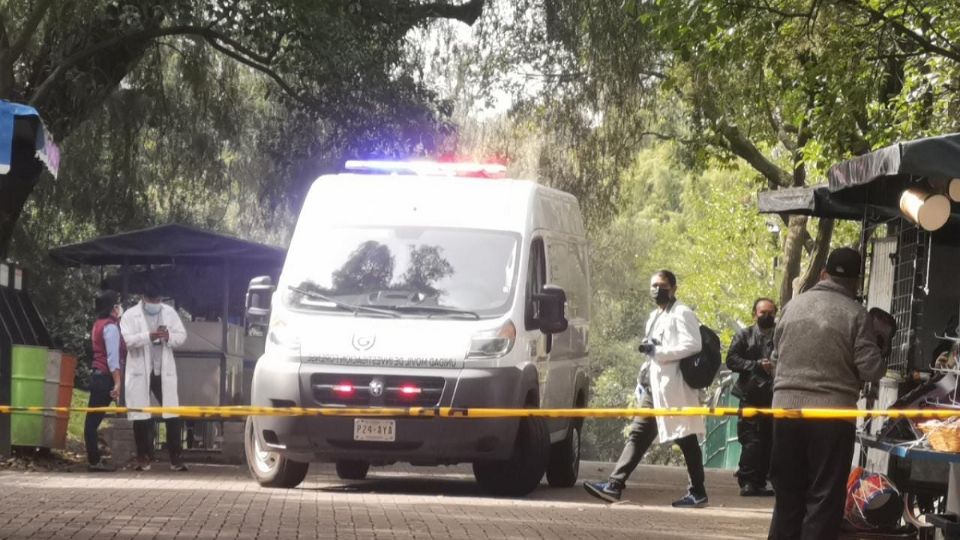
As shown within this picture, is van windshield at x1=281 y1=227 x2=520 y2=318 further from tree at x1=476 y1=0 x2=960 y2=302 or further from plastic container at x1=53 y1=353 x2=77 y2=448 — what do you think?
plastic container at x1=53 y1=353 x2=77 y2=448

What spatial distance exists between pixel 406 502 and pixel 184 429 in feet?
31.8

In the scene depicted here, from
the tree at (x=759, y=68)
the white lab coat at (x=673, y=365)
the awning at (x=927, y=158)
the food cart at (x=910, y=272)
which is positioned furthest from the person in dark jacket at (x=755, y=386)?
the awning at (x=927, y=158)

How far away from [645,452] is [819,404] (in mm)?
5795

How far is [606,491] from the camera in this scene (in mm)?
16203

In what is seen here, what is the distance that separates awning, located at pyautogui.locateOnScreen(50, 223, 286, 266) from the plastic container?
1.92 meters

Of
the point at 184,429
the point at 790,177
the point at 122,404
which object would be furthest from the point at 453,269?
the point at 790,177

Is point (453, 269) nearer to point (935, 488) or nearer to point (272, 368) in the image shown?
point (272, 368)

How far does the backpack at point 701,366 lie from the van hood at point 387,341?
1719mm

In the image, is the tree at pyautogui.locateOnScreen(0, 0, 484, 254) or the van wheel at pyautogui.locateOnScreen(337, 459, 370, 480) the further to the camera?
the tree at pyautogui.locateOnScreen(0, 0, 484, 254)

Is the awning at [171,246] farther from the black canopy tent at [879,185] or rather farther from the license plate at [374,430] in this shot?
the black canopy tent at [879,185]

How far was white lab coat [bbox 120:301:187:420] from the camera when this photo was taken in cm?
1900

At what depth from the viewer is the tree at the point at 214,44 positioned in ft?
73.9

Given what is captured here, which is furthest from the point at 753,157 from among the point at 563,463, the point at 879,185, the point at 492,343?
the point at 879,185

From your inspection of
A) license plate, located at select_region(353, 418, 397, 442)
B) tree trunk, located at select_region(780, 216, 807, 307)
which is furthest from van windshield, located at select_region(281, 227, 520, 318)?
tree trunk, located at select_region(780, 216, 807, 307)
